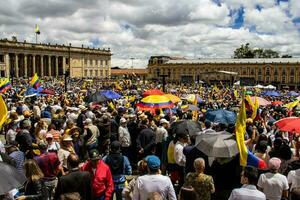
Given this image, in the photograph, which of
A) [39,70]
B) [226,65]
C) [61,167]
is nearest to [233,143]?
[61,167]

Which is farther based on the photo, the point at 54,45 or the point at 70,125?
the point at 54,45

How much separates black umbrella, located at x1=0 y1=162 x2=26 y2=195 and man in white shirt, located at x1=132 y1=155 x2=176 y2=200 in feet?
5.22

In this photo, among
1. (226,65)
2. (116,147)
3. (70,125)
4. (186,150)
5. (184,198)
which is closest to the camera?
(184,198)

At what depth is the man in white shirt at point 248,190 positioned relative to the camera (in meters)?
4.32

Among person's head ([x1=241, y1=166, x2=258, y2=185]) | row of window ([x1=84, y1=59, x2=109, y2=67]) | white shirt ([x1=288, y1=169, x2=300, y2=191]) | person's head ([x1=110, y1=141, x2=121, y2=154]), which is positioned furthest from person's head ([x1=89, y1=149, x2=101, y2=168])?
row of window ([x1=84, y1=59, x2=109, y2=67])

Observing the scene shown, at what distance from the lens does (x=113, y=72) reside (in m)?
129

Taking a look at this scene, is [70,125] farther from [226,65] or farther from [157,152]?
[226,65]

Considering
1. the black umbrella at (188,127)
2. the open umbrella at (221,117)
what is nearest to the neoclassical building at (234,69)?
the open umbrella at (221,117)

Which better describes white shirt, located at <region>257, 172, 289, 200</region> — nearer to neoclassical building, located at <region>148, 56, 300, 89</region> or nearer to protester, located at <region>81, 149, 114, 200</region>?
protester, located at <region>81, 149, 114, 200</region>

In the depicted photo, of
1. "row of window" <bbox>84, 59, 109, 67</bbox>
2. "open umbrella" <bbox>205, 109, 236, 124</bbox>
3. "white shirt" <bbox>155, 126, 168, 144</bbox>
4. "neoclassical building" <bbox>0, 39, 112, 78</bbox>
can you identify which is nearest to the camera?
"white shirt" <bbox>155, 126, 168, 144</bbox>

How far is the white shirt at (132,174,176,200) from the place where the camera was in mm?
4695

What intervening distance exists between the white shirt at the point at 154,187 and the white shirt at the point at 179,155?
6.83 feet

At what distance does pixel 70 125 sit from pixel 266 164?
495 cm

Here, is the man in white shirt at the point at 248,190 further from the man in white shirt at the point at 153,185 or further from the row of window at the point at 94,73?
the row of window at the point at 94,73
